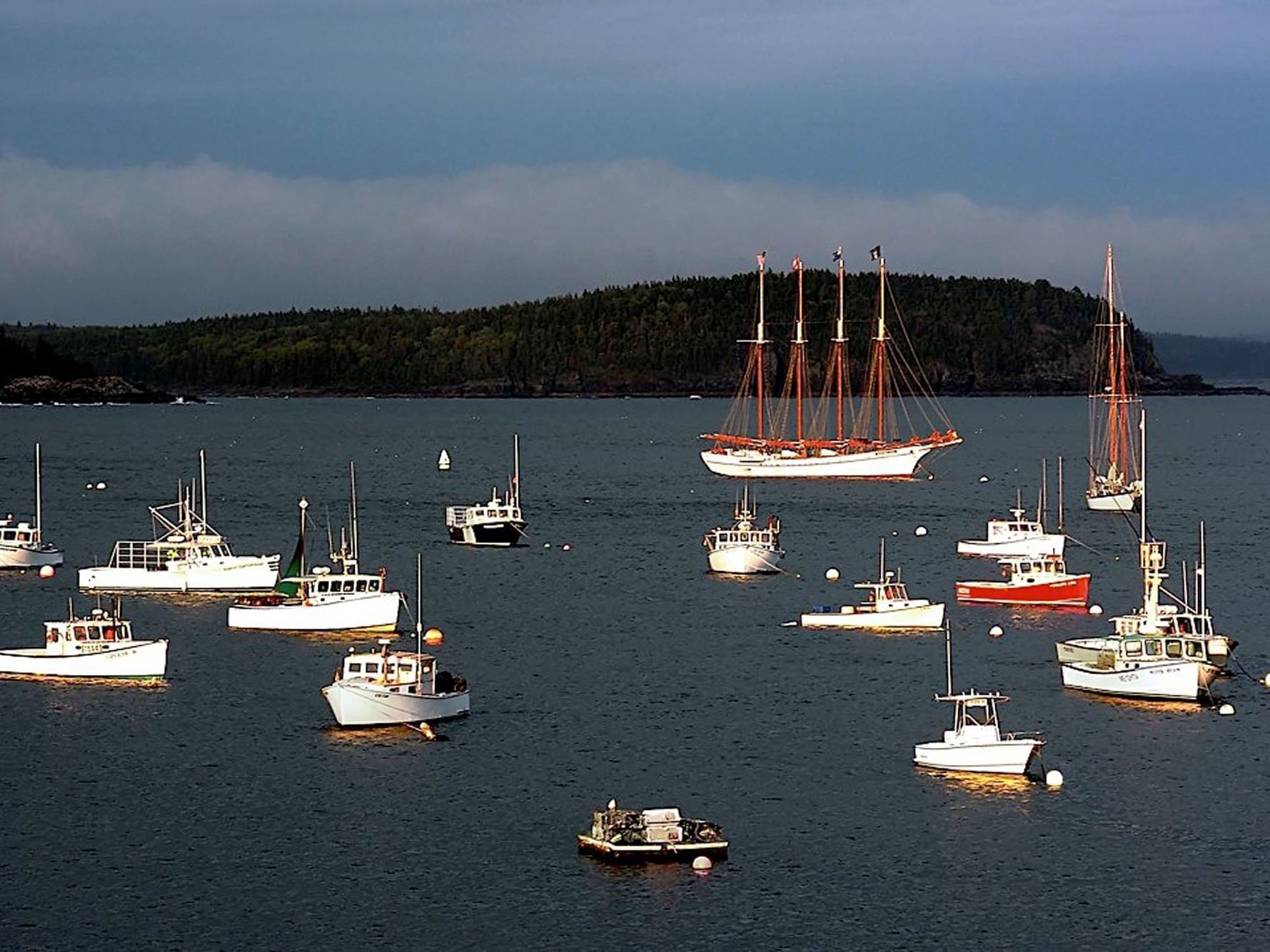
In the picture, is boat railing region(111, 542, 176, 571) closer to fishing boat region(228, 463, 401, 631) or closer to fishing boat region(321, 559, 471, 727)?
fishing boat region(228, 463, 401, 631)

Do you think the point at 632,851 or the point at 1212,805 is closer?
the point at 632,851

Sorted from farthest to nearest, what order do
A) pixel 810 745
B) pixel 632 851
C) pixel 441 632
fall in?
pixel 441 632 → pixel 810 745 → pixel 632 851

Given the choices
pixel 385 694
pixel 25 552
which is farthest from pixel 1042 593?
pixel 25 552

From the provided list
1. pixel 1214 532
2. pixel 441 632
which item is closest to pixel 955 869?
pixel 441 632

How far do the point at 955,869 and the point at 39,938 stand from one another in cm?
2418

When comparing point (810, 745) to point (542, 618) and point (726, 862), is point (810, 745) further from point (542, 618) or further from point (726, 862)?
point (542, 618)

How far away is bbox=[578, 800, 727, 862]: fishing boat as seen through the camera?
55312 millimetres

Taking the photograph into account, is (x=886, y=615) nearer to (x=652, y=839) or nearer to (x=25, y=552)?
(x=652, y=839)

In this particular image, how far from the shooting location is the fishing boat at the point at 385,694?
70.1m

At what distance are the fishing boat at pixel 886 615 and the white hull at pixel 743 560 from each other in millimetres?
22495

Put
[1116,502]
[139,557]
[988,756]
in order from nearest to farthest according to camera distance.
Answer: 1. [988,756]
2. [139,557]
3. [1116,502]

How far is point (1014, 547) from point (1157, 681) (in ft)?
174

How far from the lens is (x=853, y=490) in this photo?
196 metres

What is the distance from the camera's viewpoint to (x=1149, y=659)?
7675cm
